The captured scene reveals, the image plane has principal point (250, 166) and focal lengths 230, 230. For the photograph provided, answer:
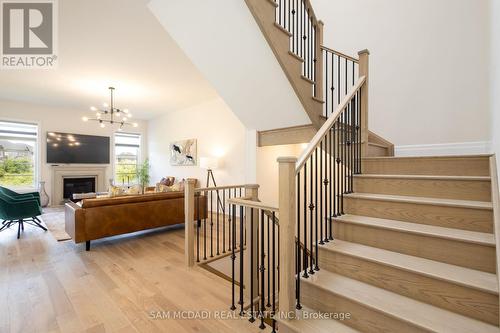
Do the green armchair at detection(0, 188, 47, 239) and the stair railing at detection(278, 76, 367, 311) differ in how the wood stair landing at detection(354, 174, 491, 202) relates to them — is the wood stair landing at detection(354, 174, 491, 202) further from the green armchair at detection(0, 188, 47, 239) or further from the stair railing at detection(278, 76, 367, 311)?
the green armchair at detection(0, 188, 47, 239)

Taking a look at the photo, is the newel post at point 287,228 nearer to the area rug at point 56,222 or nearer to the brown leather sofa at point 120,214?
the brown leather sofa at point 120,214

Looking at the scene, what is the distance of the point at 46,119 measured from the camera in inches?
269

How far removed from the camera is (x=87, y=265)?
113 inches

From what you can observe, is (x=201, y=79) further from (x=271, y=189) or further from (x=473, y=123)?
(x=473, y=123)

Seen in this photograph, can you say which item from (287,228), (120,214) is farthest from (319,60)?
(120,214)

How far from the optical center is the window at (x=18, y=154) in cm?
630

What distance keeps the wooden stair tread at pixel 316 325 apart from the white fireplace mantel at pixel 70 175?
7971mm

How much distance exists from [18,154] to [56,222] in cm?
323

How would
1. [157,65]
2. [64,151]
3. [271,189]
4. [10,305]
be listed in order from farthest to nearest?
1. [64,151]
2. [157,65]
3. [271,189]
4. [10,305]

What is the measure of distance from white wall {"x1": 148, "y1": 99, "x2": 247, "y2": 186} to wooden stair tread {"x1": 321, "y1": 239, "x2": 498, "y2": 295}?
3.28 meters

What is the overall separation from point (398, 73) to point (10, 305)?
5234 millimetres

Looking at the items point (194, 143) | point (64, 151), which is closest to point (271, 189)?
point (194, 143)

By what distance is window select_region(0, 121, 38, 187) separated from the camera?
20.7 feet

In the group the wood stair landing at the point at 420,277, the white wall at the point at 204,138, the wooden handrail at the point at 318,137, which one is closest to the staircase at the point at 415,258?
the wood stair landing at the point at 420,277
